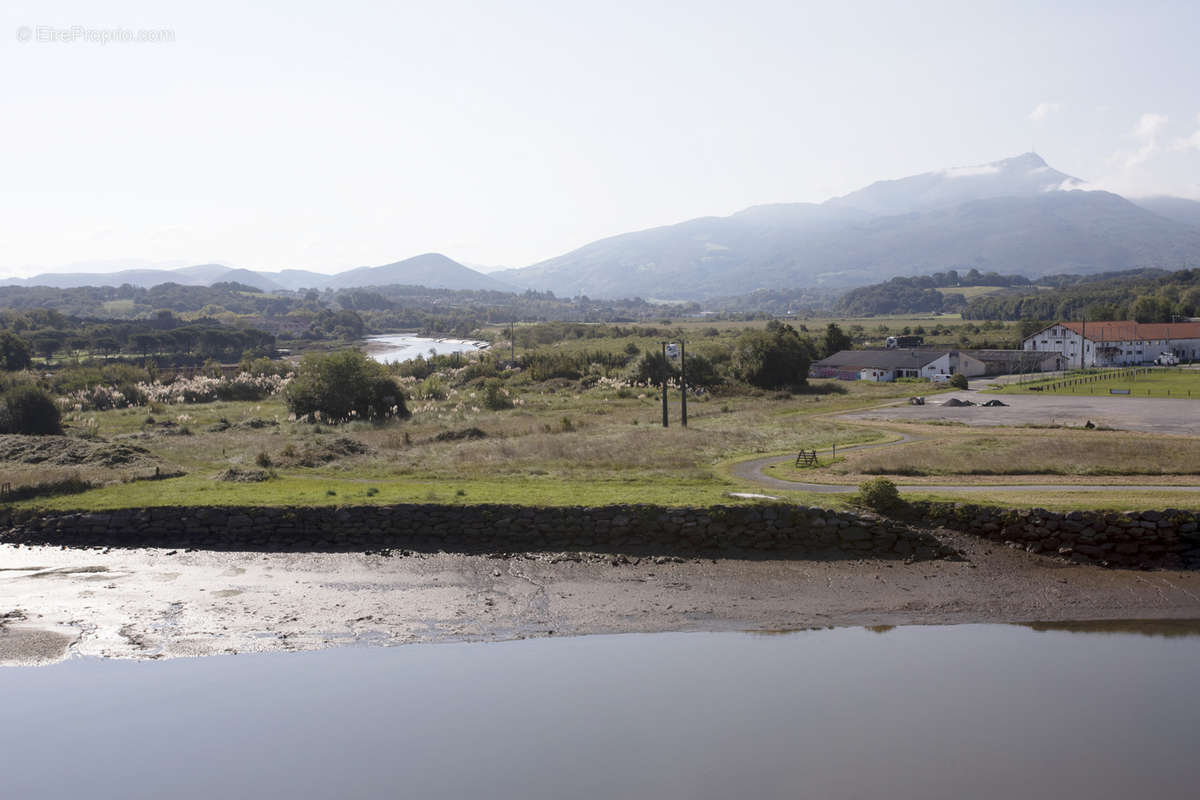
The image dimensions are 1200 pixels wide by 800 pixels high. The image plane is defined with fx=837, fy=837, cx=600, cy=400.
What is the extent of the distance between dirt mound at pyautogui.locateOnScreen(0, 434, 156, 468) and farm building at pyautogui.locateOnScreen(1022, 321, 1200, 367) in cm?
10907

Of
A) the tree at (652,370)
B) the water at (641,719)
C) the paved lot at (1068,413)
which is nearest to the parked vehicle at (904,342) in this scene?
the tree at (652,370)

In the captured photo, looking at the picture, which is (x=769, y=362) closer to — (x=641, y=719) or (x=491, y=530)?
(x=491, y=530)

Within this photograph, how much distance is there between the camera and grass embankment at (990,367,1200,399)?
72.6 m

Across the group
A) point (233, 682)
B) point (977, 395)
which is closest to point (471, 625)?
point (233, 682)

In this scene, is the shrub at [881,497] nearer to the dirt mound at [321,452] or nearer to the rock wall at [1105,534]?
the rock wall at [1105,534]

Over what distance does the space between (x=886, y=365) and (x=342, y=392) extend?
63884 mm

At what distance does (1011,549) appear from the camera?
2442 centimetres

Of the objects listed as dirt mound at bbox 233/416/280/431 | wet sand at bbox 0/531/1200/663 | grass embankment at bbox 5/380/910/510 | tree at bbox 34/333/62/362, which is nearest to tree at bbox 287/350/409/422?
grass embankment at bbox 5/380/910/510

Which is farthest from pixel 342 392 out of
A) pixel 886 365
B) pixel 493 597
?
pixel 886 365

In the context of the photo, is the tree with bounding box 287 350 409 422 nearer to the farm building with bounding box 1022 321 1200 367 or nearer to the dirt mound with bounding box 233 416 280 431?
the dirt mound with bounding box 233 416 280 431

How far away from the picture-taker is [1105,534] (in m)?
24.1

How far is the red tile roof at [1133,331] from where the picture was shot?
11219cm

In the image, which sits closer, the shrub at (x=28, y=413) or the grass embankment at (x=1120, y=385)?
the shrub at (x=28, y=413)

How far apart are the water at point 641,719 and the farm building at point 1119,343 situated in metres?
105
